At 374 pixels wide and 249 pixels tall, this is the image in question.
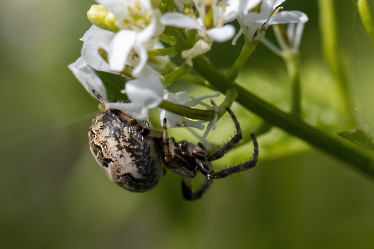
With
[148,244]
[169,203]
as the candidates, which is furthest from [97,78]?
[148,244]

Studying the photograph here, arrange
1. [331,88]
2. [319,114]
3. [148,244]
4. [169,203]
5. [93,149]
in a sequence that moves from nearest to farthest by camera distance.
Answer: [93,149]
[319,114]
[331,88]
[169,203]
[148,244]

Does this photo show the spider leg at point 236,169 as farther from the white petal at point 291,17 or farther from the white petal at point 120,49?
the white petal at point 120,49

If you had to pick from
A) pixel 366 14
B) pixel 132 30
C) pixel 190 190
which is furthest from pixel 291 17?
pixel 190 190

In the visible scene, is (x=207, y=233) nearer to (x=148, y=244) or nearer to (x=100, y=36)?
(x=148, y=244)

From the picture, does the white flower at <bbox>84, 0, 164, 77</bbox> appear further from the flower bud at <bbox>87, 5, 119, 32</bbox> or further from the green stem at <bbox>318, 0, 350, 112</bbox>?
the green stem at <bbox>318, 0, 350, 112</bbox>

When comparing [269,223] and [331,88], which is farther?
[269,223]

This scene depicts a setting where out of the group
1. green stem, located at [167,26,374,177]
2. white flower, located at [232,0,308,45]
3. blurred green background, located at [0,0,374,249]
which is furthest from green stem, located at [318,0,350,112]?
white flower, located at [232,0,308,45]

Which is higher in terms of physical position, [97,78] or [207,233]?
[97,78]
